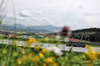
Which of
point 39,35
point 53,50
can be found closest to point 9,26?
point 39,35

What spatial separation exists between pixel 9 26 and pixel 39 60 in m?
0.89

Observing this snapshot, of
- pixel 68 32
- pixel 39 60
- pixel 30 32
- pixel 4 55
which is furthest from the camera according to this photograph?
pixel 30 32

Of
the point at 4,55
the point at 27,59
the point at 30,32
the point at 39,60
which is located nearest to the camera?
the point at 39,60

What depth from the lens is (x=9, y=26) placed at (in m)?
1.92

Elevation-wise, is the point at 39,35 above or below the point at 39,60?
above

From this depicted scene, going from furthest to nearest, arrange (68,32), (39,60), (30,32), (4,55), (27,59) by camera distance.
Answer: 1. (30,32)
2. (4,55)
3. (27,59)
4. (39,60)
5. (68,32)

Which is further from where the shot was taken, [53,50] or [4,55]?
[4,55]

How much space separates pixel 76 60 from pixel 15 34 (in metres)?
1.03

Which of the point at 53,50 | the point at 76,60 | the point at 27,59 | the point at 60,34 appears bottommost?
the point at 76,60

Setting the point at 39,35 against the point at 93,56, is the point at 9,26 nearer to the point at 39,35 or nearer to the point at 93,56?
the point at 39,35

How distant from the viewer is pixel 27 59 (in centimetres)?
148

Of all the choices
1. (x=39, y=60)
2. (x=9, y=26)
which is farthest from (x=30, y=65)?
(x=9, y=26)

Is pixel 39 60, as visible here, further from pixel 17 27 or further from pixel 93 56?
pixel 17 27

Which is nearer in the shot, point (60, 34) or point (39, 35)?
point (60, 34)
